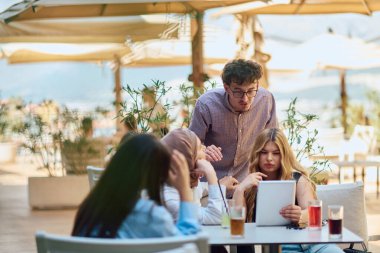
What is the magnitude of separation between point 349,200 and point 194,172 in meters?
1.43

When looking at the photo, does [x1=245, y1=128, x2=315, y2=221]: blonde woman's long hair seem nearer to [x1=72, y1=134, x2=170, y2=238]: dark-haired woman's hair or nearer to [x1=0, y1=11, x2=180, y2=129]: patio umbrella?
[x1=72, y1=134, x2=170, y2=238]: dark-haired woman's hair

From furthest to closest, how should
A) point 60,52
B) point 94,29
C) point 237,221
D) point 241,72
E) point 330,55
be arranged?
point 330,55, point 60,52, point 94,29, point 241,72, point 237,221

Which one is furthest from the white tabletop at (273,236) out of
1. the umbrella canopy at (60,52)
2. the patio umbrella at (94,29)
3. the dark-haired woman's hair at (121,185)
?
the umbrella canopy at (60,52)

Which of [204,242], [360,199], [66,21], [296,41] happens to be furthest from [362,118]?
[204,242]

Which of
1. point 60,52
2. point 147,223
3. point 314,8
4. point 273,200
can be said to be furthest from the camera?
point 60,52

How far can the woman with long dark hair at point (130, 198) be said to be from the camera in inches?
142

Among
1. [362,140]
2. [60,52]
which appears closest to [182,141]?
[362,140]

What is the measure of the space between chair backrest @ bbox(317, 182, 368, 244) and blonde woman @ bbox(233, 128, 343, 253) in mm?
640

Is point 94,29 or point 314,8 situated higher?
point 314,8

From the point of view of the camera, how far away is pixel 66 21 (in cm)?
1243

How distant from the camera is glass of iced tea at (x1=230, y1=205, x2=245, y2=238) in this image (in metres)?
4.40

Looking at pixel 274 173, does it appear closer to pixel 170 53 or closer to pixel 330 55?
pixel 170 53

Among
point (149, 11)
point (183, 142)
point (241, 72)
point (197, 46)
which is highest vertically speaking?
point (149, 11)

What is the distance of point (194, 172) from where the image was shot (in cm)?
480
